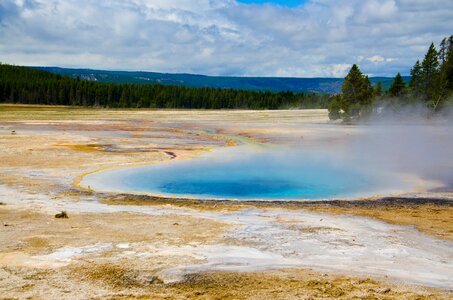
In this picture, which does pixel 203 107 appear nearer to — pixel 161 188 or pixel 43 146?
pixel 43 146

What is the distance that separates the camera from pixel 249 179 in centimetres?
1852

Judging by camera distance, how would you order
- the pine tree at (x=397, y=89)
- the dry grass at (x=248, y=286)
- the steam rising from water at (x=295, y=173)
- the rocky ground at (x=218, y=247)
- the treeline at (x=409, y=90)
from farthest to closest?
1. the pine tree at (x=397, y=89)
2. the treeline at (x=409, y=90)
3. the steam rising from water at (x=295, y=173)
4. the rocky ground at (x=218, y=247)
5. the dry grass at (x=248, y=286)

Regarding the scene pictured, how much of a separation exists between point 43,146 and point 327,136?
19.8 metres

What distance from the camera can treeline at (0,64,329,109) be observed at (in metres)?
109

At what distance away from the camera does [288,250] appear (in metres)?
8.75

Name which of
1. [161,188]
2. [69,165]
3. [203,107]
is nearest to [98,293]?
[161,188]

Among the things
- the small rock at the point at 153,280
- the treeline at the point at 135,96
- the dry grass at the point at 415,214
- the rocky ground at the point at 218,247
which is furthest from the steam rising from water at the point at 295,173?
the treeline at the point at 135,96

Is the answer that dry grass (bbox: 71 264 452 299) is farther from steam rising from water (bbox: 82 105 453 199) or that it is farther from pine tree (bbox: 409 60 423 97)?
pine tree (bbox: 409 60 423 97)

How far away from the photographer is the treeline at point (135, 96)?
10931 centimetres

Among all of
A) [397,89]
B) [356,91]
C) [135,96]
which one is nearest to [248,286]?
[356,91]

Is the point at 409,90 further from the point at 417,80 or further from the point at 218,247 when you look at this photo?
the point at 218,247

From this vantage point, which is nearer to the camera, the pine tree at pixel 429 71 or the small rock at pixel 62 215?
the small rock at pixel 62 215

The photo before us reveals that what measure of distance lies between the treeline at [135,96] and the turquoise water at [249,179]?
292 feet

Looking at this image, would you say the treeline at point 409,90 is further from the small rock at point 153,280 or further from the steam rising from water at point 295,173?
the small rock at point 153,280
